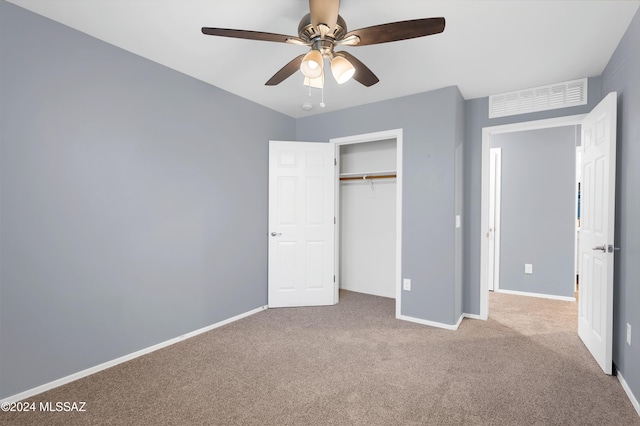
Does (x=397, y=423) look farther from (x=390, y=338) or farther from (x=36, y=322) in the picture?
(x=36, y=322)

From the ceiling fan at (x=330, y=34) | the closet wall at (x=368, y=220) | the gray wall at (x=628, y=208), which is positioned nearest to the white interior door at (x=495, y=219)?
the closet wall at (x=368, y=220)

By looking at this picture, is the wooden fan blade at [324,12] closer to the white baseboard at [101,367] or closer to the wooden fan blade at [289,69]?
the wooden fan blade at [289,69]

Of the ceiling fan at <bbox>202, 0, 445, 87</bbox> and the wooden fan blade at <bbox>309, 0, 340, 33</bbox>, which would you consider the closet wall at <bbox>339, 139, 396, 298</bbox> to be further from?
the wooden fan blade at <bbox>309, 0, 340, 33</bbox>

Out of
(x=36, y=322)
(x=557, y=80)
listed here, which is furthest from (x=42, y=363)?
(x=557, y=80)

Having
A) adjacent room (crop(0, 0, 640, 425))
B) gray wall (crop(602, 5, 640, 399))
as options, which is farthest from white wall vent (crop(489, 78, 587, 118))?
gray wall (crop(602, 5, 640, 399))

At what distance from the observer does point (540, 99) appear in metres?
3.18

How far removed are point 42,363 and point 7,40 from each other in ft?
6.71

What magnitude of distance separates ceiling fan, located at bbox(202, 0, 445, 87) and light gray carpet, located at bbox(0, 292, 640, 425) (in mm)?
2003

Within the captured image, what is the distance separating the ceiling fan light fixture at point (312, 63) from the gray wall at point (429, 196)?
1873 mm

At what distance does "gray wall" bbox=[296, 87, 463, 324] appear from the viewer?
3201 mm

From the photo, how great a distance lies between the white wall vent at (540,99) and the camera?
304 cm

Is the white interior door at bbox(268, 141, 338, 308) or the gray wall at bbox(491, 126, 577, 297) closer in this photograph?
the white interior door at bbox(268, 141, 338, 308)

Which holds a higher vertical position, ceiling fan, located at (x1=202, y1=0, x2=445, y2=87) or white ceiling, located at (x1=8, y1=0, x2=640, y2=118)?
white ceiling, located at (x1=8, y1=0, x2=640, y2=118)

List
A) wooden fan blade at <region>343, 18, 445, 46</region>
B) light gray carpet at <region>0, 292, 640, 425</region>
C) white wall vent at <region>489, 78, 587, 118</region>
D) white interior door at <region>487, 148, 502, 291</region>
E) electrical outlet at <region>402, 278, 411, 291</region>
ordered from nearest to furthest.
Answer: wooden fan blade at <region>343, 18, 445, 46</region> → light gray carpet at <region>0, 292, 640, 425</region> → white wall vent at <region>489, 78, 587, 118</region> → electrical outlet at <region>402, 278, 411, 291</region> → white interior door at <region>487, 148, 502, 291</region>
